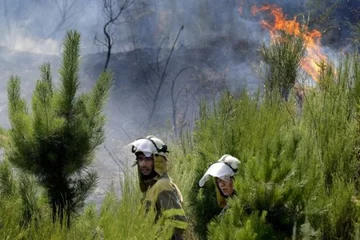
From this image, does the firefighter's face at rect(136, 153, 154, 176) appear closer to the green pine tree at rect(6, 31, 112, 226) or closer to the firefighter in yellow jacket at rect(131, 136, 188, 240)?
the firefighter in yellow jacket at rect(131, 136, 188, 240)

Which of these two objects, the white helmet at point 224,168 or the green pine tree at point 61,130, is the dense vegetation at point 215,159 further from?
the white helmet at point 224,168

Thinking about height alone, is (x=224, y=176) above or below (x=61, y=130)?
below

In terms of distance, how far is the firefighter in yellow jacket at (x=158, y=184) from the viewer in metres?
4.60

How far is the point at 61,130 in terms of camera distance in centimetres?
588

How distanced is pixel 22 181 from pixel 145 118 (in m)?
9.11

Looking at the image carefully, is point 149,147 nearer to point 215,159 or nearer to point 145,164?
point 145,164

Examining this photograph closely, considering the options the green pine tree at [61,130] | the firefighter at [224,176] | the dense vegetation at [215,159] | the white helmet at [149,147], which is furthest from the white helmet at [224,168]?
the green pine tree at [61,130]

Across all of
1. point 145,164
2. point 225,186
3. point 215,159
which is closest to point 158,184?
point 145,164

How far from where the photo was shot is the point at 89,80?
47.4 ft

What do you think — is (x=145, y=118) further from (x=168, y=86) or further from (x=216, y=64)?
(x=216, y=64)

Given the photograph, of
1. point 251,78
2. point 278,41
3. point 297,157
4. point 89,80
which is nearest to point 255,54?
point 251,78

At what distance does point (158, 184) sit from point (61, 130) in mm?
1536

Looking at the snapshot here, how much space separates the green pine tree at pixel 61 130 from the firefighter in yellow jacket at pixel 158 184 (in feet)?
3.87

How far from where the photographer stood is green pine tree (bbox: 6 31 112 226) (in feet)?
19.0
